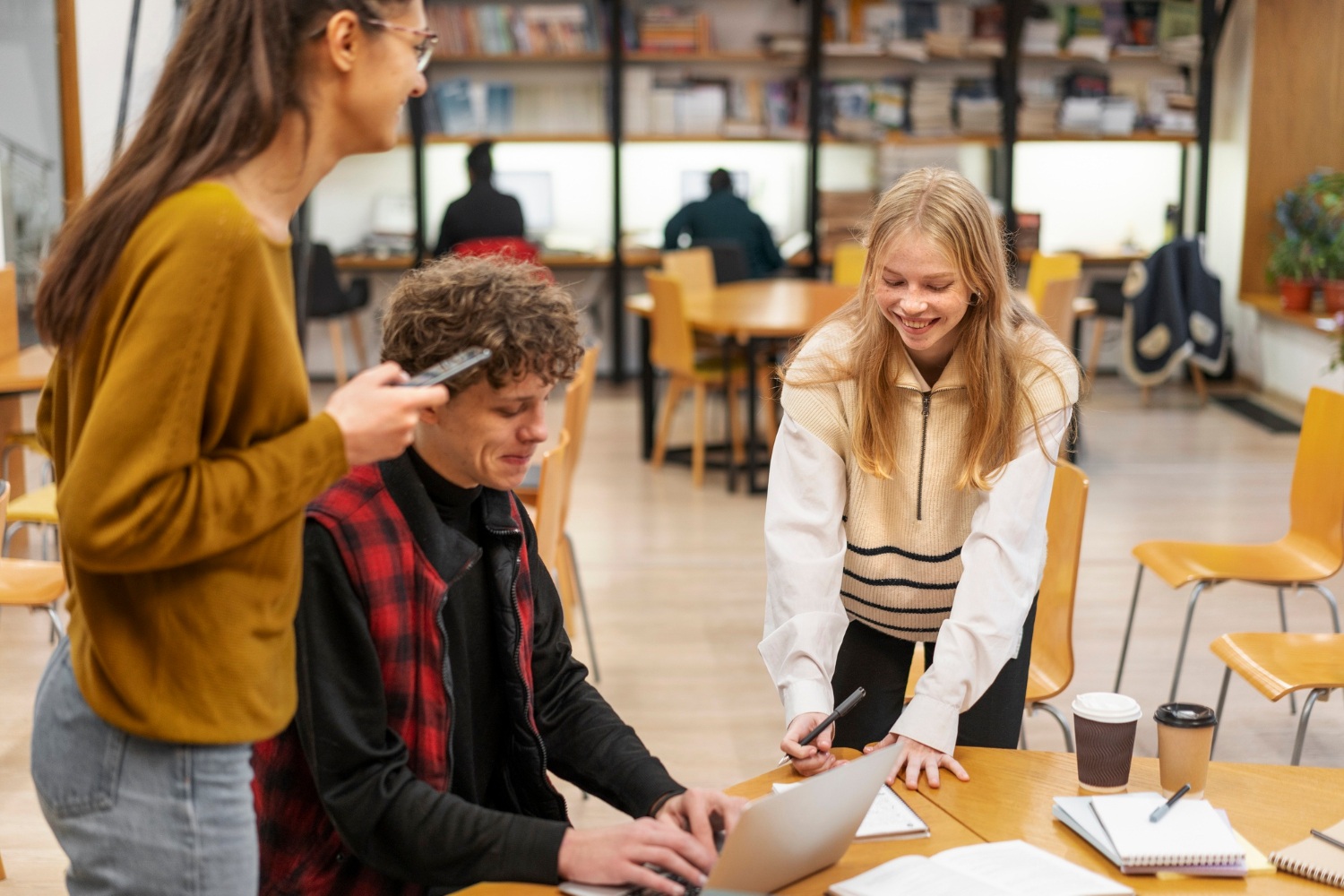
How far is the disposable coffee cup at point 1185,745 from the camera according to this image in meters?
1.65

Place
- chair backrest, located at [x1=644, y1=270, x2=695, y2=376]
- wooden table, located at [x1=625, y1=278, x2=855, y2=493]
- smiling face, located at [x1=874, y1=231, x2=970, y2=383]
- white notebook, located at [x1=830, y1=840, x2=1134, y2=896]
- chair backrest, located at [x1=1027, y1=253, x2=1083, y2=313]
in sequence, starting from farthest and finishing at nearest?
1. chair backrest, located at [x1=1027, y1=253, x2=1083, y2=313]
2. chair backrest, located at [x1=644, y1=270, x2=695, y2=376]
3. wooden table, located at [x1=625, y1=278, x2=855, y2=493]
4. smiling face, located at [x1=874, y1=231, x2=970, y2=383]
5. white notebook, located at [x1=830, y1=840, x2=1134, y2=896]

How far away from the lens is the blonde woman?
1.96 meters

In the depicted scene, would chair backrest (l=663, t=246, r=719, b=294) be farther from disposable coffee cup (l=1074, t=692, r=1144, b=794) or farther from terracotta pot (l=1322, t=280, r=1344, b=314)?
disposable coffee cup (l=1074, t=692, r=1144, b=794)

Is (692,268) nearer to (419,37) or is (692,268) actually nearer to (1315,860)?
(1315,860)

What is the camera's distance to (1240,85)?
8.30 m

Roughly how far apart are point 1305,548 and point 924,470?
1891 millimetres

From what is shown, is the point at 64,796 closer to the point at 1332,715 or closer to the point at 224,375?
the point at 224,375

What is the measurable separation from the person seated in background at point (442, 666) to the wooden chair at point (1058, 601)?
Answer: 47.9 inches

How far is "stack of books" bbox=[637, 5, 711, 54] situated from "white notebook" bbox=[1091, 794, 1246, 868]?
24.3 ft

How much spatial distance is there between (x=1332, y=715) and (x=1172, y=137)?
5.61m

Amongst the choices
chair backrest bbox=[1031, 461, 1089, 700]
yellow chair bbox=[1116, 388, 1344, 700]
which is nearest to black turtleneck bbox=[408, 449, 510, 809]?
chair backrest bbox=[1031, 461, 1089, 700]

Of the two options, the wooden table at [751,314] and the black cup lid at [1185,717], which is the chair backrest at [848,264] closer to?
the wooden table at [751,314]

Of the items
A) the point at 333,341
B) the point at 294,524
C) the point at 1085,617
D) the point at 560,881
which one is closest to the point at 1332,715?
the point at 1085,617

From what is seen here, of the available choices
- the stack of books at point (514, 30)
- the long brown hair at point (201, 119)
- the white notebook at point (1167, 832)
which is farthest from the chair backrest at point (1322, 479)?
the stack of books at point (514, 30)
